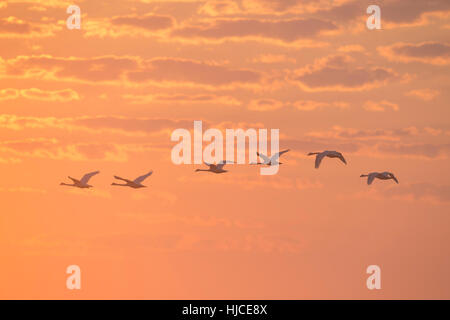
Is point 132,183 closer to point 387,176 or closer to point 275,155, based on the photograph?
point 275,155

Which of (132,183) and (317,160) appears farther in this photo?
(132,183)

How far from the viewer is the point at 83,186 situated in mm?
157625

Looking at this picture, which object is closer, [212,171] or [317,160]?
[317,160]

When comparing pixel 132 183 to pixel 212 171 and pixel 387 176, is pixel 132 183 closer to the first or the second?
pixel 212 171

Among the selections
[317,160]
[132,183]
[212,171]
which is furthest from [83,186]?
[317,160]

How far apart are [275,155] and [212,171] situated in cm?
816

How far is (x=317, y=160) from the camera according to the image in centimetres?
14150

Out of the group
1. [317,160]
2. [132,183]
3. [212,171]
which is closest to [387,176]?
[317,160]

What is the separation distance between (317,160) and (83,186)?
3259 cm

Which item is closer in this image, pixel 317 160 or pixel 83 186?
pixel 317 160

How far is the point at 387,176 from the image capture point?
148 m

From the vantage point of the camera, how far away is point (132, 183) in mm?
159000

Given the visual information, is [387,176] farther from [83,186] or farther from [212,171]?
[83,186]

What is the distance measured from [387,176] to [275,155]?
1667 cm
